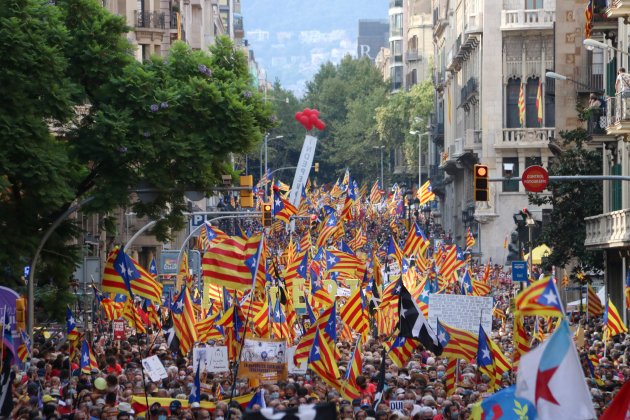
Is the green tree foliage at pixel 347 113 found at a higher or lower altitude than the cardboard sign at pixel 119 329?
higher

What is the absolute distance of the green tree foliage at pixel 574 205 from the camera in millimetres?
47906

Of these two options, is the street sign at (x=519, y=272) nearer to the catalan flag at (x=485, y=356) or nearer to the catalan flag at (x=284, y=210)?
the catalan flag at (x=284, y=210)

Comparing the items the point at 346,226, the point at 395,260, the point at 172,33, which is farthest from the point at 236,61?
the point at 346,226

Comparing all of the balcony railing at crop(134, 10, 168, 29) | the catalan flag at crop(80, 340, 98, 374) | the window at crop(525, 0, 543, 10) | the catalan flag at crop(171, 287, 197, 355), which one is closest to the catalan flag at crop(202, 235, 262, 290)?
the catalan flag at crop(80, 340, 98, 374)

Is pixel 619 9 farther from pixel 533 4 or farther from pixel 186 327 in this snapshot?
pixel 533 4

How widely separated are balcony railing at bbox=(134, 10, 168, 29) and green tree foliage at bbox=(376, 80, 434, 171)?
57259 mm

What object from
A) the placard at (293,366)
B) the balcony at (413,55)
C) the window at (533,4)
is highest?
the balcony at (413,55)

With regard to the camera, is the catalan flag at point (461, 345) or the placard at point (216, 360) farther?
the placard at point (216, 360)

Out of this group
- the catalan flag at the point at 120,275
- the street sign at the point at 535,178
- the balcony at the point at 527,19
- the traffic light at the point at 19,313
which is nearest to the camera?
the traffic light at the point at 19,313

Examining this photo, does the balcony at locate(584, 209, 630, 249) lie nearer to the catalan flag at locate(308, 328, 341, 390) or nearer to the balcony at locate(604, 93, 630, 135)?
the balcony at locate(604, 93, 630, 135)

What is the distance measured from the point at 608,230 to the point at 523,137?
32390 mm

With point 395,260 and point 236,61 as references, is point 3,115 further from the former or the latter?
point 395,260

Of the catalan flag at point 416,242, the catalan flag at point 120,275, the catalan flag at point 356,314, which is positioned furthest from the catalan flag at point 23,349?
the catalan flag at point 416,242

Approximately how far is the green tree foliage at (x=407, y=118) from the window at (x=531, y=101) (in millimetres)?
41620
